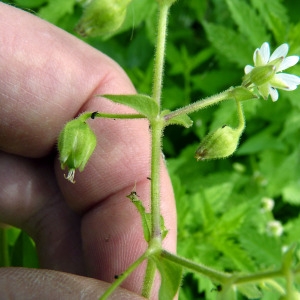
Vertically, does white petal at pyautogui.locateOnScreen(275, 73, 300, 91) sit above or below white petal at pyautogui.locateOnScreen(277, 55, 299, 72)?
below

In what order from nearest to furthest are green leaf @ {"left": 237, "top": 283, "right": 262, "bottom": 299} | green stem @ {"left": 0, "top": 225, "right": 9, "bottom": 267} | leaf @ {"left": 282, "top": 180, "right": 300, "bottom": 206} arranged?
green leaf @ {"left": 237, "top": 283, "right": 262, "bottom": 299}
green stem @ {"left": 0, "top": 225, "right": 9, "bottom": 267}
leaf @ {"left": 282, "top": 180, "right": 300, "bottom": 206}

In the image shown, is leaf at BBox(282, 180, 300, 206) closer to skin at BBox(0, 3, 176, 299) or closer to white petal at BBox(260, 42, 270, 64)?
skin at BBox(0, 3, 176, 299)

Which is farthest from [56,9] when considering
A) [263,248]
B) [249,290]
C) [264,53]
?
[249,290]

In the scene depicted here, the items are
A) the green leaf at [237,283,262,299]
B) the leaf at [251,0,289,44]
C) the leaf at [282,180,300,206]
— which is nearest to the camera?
the green leaf at [237,283,262,299]

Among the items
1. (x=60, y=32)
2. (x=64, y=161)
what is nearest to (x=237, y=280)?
(x=64, y=161)

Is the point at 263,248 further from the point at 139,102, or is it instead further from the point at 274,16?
the point at 139,102

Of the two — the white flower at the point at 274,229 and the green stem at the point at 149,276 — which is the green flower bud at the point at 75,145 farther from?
the white flower at the point at 274,229

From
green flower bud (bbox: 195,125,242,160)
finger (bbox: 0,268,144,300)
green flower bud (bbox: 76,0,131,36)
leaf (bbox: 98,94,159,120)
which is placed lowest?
finger (bbox: 0,268,144,300)

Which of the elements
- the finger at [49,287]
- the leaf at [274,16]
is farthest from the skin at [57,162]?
the leaf at [274,16]

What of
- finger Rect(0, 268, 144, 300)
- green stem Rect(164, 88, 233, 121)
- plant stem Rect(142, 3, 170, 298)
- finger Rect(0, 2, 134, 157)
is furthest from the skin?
green stem Rect(164, 88, 233, 121)
